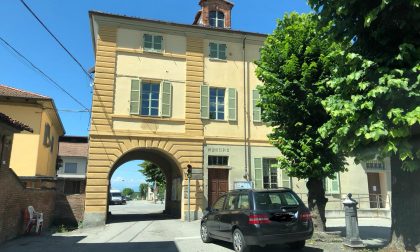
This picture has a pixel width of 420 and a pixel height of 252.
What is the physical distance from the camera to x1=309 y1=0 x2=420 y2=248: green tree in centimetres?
710

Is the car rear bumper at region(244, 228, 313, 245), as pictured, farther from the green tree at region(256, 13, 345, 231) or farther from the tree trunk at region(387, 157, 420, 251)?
the green tree at region(256, 13, 345, 231)

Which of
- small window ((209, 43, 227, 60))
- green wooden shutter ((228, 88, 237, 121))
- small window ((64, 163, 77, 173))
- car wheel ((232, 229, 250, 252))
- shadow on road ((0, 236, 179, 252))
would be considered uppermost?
small window ((209, 43, 227, 60))

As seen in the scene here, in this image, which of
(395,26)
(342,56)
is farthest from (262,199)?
(395,26)

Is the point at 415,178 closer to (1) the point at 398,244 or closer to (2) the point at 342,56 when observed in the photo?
(1) the point at 398,244

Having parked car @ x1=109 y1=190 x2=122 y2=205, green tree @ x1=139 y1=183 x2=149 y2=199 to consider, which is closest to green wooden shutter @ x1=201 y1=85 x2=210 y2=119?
parked car @ x1=109 y1=190 x2=122 y2=205

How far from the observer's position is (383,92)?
7234mm

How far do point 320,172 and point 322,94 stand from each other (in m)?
2.54

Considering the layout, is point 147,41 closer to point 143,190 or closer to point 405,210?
point 405,210

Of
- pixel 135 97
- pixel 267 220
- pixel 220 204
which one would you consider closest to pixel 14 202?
pixel 220 204

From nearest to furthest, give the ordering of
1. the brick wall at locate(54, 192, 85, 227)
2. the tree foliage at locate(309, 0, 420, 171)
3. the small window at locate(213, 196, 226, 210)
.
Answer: the tree foliage at locate(309, 0, 420, 171)
the small window at locate(213, 196, 226, 210)
the brick wall at locate(54, 192, 85, 227)

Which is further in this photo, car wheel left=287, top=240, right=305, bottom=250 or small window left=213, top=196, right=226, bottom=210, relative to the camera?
small window left=213, top=196, right=226, bottom=210

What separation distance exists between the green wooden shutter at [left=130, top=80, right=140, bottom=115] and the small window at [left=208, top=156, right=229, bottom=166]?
4.65m

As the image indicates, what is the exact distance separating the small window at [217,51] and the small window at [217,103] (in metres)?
1.94

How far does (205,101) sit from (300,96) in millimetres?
8829
